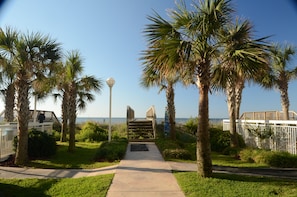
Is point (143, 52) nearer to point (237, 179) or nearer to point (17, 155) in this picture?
point (237, 179)

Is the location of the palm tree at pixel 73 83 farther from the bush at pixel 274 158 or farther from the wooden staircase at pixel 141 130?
the bush at pixel 274 158

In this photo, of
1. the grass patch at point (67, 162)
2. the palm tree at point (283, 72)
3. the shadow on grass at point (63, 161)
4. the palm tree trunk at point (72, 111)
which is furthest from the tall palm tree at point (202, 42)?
the palm tree at point (283, 72)

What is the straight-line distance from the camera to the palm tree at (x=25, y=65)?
30.0 feet

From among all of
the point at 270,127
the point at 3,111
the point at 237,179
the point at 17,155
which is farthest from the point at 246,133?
the point at 3,111

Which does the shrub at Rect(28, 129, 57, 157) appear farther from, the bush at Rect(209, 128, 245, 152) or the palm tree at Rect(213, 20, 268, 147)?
the bush at Rect(209, 128, 245, 152)

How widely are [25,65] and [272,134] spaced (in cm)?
1063

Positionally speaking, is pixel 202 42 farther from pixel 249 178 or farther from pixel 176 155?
pixel 176 155

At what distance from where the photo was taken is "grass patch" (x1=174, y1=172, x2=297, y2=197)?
5531 mm

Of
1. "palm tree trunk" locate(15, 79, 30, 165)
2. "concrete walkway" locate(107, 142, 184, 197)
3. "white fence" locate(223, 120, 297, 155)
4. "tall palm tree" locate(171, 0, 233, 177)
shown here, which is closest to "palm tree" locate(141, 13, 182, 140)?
"tall palm tree" locate(171, 0, 233, 177)

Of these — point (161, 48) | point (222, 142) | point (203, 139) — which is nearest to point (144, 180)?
point (203, 139)

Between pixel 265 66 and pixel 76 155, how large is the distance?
8.67 metres

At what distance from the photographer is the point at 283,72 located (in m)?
16.8

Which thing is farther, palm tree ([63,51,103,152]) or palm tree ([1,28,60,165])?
palm tree ([63,51,103,152])

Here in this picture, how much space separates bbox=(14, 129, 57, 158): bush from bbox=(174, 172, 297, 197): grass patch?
6.13 meters
